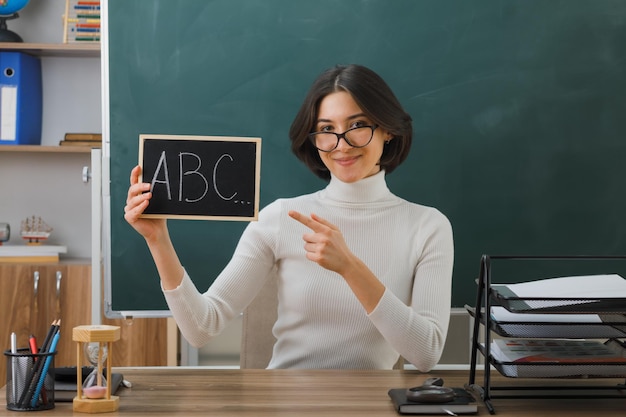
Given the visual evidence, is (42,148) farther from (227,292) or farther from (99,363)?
(99,363)

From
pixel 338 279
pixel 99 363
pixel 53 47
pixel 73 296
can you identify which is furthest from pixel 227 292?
pixel 53 47

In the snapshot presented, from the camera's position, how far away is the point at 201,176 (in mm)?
1449

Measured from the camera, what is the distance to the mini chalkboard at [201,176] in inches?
56.8

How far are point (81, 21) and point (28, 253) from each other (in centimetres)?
93

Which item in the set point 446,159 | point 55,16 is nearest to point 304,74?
point 446,159

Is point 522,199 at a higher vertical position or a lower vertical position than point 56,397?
higher

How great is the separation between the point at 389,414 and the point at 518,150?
4.60 feet

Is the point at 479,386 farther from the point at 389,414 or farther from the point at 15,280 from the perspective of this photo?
the point at 15,280

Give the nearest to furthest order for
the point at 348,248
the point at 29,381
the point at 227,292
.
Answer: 1. the point at 29,381
2. the point at 348,248
3. the point at 227,292

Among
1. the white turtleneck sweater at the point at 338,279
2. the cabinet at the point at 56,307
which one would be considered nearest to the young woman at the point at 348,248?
the white turtleneck sweater at the point at 338,279

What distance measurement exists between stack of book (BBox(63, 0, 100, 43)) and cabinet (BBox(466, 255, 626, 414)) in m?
2.27

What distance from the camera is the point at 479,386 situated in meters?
1.48

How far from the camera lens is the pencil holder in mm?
1281

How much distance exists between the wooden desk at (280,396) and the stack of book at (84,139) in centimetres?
183
